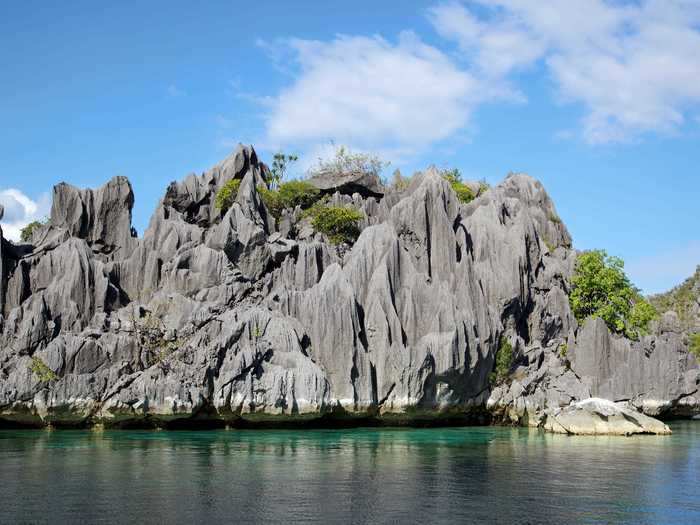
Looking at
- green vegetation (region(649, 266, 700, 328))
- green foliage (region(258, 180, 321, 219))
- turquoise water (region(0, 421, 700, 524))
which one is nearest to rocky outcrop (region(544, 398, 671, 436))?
turquoise water (region(0, 421, 700, 524))

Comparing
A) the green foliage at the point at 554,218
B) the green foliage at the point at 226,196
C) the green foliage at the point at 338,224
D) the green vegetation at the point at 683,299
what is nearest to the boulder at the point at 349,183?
the green foliage at the point at 338,224

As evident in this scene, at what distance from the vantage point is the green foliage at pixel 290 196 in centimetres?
7556

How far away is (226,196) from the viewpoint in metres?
70.2

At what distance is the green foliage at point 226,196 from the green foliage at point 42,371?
23.8 m

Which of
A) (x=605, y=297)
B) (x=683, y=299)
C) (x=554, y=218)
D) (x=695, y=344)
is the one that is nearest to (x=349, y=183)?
(x=554, y=218)

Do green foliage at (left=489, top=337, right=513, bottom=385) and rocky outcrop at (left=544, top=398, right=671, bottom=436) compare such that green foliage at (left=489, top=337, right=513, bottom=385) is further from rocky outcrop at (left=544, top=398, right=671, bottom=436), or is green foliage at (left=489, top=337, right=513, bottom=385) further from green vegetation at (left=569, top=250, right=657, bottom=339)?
green vegetation at (left=569, top=250, right=657, bottom=339)

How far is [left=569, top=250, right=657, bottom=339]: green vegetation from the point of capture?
6881cm

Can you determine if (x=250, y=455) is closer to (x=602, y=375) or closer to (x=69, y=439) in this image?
(x=69, y=439)

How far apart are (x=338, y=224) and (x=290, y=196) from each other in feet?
29.8

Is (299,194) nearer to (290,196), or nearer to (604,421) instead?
(290,196)

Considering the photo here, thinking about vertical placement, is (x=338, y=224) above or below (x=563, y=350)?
above

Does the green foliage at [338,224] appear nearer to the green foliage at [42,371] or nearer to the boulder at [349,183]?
the boulder at [349,183]

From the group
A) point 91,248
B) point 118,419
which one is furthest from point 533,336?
point 91,248

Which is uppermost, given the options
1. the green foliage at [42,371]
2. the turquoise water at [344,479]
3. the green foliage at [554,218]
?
the green foliage at [554,218]
